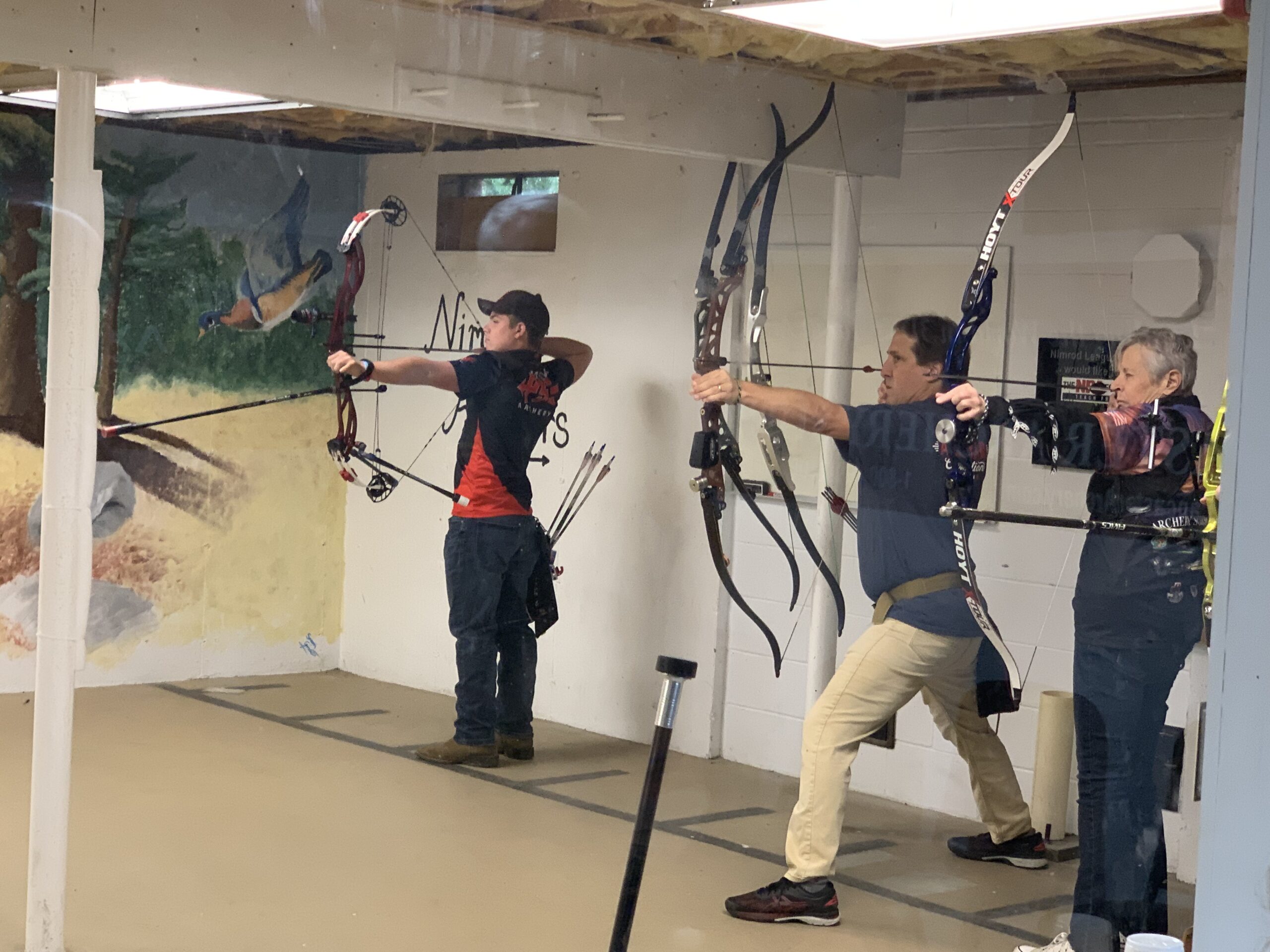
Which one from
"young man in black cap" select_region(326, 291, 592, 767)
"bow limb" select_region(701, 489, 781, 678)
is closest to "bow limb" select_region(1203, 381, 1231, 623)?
"bow limb" select_region(701, 489, 781, 678)

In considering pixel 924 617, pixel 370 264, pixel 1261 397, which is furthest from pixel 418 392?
pixel 1261 397

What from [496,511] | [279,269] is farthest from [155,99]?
[496,511]

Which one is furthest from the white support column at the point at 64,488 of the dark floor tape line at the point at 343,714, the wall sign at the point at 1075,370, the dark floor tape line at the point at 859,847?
the wall sign at the point at 1075,370

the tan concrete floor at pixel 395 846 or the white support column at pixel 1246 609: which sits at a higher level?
the white support column at pixel 1246 609

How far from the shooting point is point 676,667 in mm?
2557

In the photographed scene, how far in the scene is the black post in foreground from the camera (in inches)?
100.0

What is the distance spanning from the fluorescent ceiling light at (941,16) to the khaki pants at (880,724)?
3.16 ft

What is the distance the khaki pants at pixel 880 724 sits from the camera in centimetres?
251

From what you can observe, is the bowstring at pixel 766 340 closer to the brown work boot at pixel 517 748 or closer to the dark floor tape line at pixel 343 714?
the brown work boot at pixel 517 748

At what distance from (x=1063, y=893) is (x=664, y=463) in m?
0.97

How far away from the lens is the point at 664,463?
2.56 meters

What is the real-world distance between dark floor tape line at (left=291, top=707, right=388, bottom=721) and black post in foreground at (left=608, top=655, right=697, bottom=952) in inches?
18.1

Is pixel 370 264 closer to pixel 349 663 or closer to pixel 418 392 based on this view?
pixel 418 392

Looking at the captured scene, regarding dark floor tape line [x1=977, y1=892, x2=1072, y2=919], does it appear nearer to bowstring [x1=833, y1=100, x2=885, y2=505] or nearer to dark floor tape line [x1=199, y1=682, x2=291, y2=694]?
bowstring [x1=833, y1=100, x2=885, y2=505]
